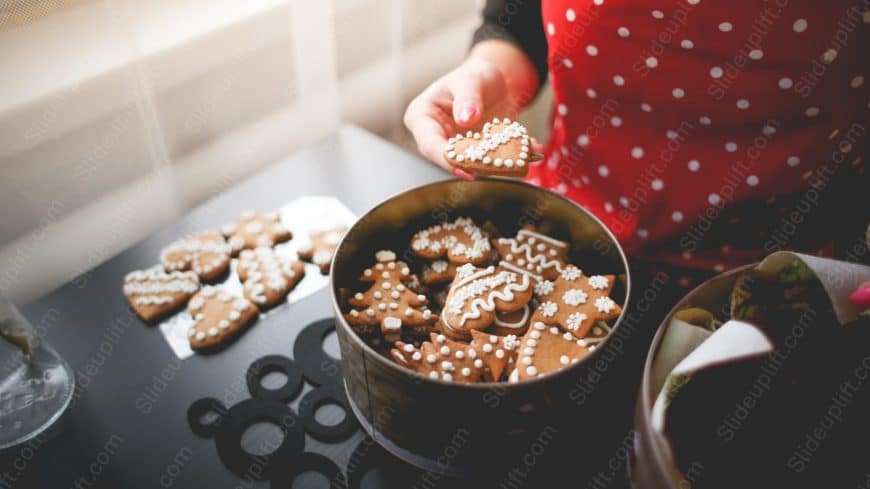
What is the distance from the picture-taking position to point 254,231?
38.1 inches

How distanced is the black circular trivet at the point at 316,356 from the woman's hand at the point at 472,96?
0.81ft

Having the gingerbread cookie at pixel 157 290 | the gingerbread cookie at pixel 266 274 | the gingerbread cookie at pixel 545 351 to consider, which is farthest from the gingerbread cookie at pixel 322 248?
the gingerbread cookie at pixel 545 351

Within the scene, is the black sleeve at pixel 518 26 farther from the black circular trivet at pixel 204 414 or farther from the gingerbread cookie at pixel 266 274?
the black circular trivet at pixel 204 414

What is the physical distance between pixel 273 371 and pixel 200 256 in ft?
0.73

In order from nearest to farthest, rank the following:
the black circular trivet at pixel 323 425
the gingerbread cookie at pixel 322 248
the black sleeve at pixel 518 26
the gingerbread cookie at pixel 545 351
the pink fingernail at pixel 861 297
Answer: the pink fingernail at pixel 861 297 < the gingerbread cookie at pixel 545 351 < the black circular trivet at pixel 323 425 < the gingerbread cookie at pixel 322 248 < the black sleeve at pixel 518 26

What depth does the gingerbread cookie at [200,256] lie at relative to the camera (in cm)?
92

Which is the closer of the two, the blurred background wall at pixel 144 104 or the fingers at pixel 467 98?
the fingers at pixel 467 98

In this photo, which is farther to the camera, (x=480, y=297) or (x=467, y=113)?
(x=467, y=113)

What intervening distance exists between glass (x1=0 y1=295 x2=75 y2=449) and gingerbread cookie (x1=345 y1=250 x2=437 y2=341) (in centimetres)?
35

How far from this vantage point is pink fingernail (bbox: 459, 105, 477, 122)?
82 centimetres

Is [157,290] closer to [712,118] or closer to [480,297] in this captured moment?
[480,297]

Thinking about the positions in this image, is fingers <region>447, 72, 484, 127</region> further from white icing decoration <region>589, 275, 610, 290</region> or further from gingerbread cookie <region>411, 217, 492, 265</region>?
white icing decoration <region>589, 275, 610, 290</region>

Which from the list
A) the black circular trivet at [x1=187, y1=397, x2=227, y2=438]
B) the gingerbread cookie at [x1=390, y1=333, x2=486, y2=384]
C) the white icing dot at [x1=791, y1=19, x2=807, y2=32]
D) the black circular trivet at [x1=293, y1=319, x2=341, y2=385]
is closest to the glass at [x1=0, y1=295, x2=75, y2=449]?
the black circular trivet at [x1=187, y1=397, x2=227, y2=438]

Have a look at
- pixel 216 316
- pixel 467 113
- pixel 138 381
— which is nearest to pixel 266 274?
pixel 216 316
